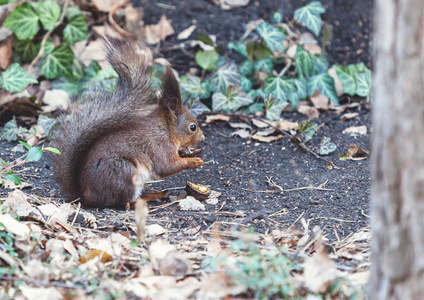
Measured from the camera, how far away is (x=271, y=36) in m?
4.42

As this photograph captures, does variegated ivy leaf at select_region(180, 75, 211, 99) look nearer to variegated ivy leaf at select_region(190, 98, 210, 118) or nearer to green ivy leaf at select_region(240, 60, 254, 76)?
variegated ivy leaf at select_region(190, 98, 210, 118)

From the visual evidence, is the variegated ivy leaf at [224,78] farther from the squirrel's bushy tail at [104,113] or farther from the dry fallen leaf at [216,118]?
the squirrel's bushy tail at [104,113]

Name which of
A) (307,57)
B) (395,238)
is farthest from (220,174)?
(395,238)

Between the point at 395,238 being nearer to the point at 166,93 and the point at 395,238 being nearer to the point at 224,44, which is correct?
the point at 166,93

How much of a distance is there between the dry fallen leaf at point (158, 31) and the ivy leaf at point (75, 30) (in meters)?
0.62

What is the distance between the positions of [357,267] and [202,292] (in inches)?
27.3

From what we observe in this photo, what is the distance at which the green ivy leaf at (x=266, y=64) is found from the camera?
446 centimetres

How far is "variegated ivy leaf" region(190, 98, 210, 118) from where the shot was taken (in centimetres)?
420

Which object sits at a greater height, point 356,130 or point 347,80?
point 347,80

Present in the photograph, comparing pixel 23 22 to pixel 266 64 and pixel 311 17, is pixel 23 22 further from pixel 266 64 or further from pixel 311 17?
pixel 311 17

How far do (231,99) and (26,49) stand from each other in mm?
1742

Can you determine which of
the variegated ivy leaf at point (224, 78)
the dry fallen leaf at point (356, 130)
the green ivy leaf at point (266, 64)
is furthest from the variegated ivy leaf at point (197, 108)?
the dry fallen leaf at point (356, 130)

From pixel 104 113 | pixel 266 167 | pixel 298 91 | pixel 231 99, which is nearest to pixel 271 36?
pixel 298 91

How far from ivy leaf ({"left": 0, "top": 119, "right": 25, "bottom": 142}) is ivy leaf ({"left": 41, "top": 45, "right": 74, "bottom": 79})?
62 centimetres
